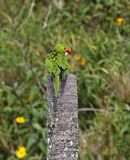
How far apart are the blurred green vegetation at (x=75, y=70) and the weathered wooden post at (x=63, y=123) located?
182 centimetres

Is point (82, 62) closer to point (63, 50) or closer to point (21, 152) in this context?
point (21, 152)

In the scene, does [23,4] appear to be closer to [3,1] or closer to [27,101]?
[3,1]

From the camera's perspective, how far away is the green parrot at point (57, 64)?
1.22 meters

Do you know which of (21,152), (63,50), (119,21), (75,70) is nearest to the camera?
(63,50)

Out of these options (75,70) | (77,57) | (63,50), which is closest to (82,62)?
(77,57)

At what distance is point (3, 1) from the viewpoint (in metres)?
4.64

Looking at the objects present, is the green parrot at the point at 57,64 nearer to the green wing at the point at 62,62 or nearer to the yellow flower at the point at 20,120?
the green wing at the point at 62,62

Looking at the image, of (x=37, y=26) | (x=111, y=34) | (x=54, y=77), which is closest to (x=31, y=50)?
(x=37, y=26)

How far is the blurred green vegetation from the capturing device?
318 cm

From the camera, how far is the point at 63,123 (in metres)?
1.20

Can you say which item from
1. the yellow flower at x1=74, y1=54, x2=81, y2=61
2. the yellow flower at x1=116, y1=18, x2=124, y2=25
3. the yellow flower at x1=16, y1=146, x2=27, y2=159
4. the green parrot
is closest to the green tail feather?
the green parrot

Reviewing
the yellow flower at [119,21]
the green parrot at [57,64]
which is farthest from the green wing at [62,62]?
the yellow flower at [119,21]

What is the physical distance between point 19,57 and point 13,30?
0.74 feet

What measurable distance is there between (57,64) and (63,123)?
18cm
